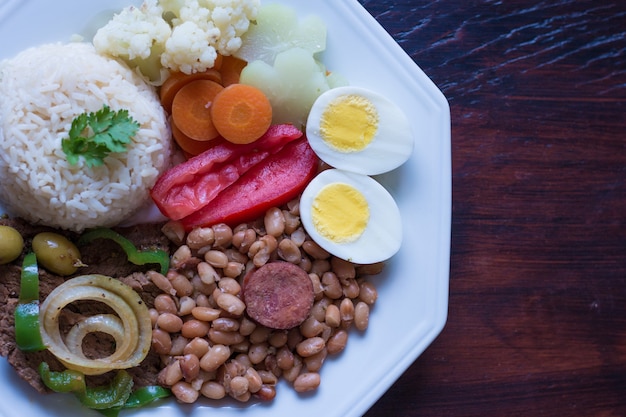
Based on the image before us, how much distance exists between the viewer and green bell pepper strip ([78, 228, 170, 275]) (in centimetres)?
234

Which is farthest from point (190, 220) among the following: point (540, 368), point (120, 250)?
point (540, 368)

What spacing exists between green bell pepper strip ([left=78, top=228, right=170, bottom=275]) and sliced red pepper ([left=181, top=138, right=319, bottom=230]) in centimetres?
15

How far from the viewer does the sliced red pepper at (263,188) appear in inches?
94.8

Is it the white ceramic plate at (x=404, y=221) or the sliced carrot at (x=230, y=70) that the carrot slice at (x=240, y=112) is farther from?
the white ceramic plate at (x=404, y=221)

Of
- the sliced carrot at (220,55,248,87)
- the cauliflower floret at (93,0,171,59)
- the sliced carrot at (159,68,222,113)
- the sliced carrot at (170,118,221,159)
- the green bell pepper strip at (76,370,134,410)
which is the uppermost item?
the cauliflower floret at (93,0,171,59)

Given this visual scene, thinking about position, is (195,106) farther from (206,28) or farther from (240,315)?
(240,315)

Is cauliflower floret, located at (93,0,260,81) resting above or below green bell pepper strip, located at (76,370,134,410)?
above

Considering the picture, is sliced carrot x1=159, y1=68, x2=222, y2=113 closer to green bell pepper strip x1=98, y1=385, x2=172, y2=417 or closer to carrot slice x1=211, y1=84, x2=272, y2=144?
carrot slice x1=211, y1=84, x2=272, y2=144

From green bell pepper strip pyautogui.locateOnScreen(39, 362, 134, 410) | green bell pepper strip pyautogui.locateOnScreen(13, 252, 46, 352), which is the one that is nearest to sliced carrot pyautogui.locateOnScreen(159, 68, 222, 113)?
green bell pepper strip pyautogui.locateOnScreen(13, 252, 46, 352)

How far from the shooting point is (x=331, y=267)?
248 cm

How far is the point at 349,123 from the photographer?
2412 millimetres

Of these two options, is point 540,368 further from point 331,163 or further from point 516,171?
point 331,163

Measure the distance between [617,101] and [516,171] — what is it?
61 cm

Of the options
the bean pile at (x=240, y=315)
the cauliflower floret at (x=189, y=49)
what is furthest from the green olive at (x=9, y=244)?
the cauliflower floret at (x=189, y=49)
